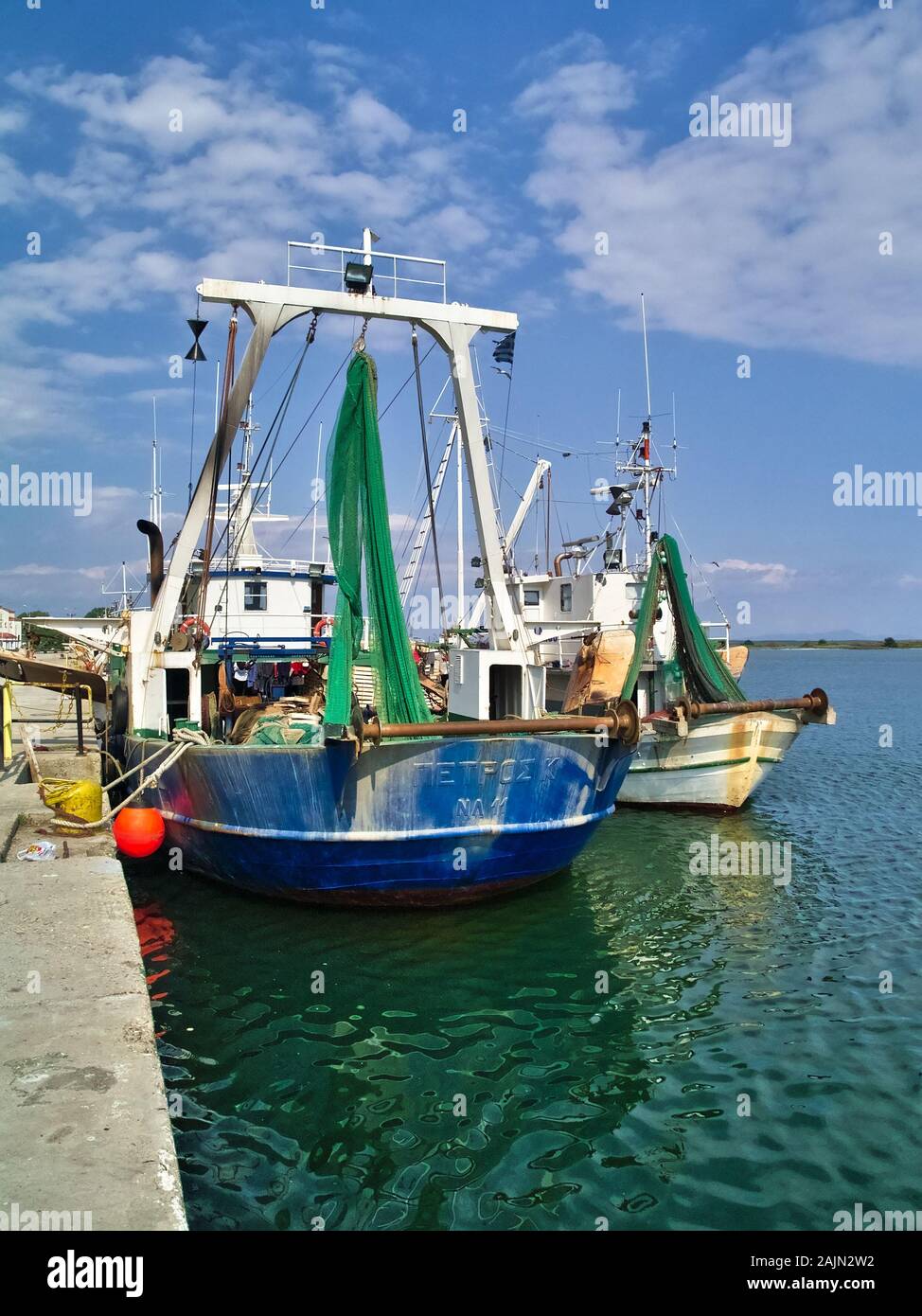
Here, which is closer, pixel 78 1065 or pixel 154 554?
pixel 78 1065

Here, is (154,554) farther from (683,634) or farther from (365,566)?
(683,634)

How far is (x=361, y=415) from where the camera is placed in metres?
9.84

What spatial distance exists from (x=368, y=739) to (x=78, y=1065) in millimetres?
4403

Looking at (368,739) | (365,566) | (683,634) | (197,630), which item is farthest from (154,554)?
(683,634)

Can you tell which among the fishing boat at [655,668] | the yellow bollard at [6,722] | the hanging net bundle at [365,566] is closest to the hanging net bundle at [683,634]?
the fishing boat at [655,668]

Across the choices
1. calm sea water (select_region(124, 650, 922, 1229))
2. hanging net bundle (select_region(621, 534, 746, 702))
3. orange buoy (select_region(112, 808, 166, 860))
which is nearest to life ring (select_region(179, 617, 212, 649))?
orange buoy (select_region(112, 808, 166, 860))

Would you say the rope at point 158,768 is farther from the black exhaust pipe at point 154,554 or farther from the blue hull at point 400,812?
the black exhaust pipe at point 154,554

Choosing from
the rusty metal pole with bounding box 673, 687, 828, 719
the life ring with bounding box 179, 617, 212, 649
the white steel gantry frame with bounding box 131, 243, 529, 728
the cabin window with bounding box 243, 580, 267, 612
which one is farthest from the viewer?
the cabin window with bounding box 243, 580, 267, 612

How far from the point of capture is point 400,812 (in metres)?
9.12

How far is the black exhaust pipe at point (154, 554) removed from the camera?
1341cm

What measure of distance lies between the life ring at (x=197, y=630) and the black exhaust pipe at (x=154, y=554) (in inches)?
34.6

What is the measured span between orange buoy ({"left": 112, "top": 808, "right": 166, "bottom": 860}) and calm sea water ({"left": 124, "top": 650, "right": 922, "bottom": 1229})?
925mm

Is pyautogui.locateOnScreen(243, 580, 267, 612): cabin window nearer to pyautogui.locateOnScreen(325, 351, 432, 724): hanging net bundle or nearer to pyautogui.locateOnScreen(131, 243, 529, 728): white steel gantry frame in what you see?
pyautogui.locateOnScreen(131, 243, 529, 728): white steel gantry frame

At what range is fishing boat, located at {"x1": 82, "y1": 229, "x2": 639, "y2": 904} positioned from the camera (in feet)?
29.9
